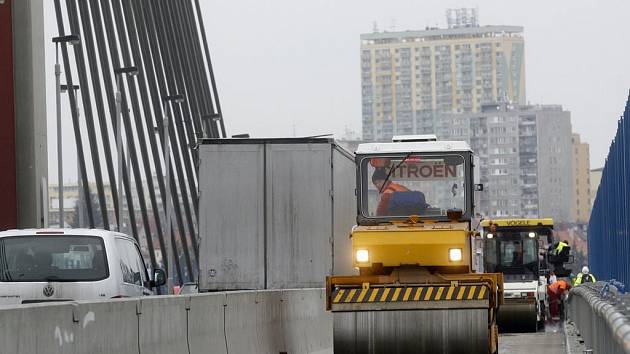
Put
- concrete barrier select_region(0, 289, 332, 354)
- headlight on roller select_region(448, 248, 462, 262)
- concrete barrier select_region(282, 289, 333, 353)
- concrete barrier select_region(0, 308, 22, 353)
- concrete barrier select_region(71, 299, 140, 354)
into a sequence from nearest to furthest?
concrete barrier select_region(0, 308, 22, 353) → concrete barrier select_region(0, 289, 332, 354) → concrete barrier select_region(71, 299, 140, 354) → headlight on roller select_region(448, 248, 462, 262) → concrete barrier select_region(282, 289, 333, 353)

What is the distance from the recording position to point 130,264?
58.6 ft

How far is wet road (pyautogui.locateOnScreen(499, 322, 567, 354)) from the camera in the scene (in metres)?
25.2

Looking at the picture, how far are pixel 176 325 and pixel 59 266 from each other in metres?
2.45

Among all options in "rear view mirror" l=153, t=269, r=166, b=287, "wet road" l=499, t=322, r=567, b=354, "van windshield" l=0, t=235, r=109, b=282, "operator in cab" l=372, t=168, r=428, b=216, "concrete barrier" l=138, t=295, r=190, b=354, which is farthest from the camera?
"wet road" l=499, t=322, r=567, b=354

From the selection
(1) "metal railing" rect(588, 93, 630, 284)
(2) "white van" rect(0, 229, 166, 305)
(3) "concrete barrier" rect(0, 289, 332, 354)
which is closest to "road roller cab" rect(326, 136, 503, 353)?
(3) "concrete barrier" rect(0, 289, 332, 354)

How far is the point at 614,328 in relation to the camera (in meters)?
9.54

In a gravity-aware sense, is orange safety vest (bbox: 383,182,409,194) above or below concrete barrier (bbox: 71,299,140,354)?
above

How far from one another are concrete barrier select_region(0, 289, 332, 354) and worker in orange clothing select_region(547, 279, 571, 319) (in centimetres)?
1749

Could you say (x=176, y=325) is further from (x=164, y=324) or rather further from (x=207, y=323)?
(x=207, y=323)

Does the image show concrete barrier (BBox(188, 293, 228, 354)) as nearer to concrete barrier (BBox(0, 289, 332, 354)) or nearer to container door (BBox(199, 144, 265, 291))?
concrete barrier (BBox(0, 289, 332, 354))

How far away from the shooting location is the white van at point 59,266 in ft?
54.0

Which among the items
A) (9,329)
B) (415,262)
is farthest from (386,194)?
(9,329)

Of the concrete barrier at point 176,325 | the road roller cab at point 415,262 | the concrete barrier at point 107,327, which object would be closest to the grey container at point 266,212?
the concrete barrier at point 176,325

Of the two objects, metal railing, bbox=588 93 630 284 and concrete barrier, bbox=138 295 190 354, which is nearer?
concrete barrier, bbox=138 295 190 354
